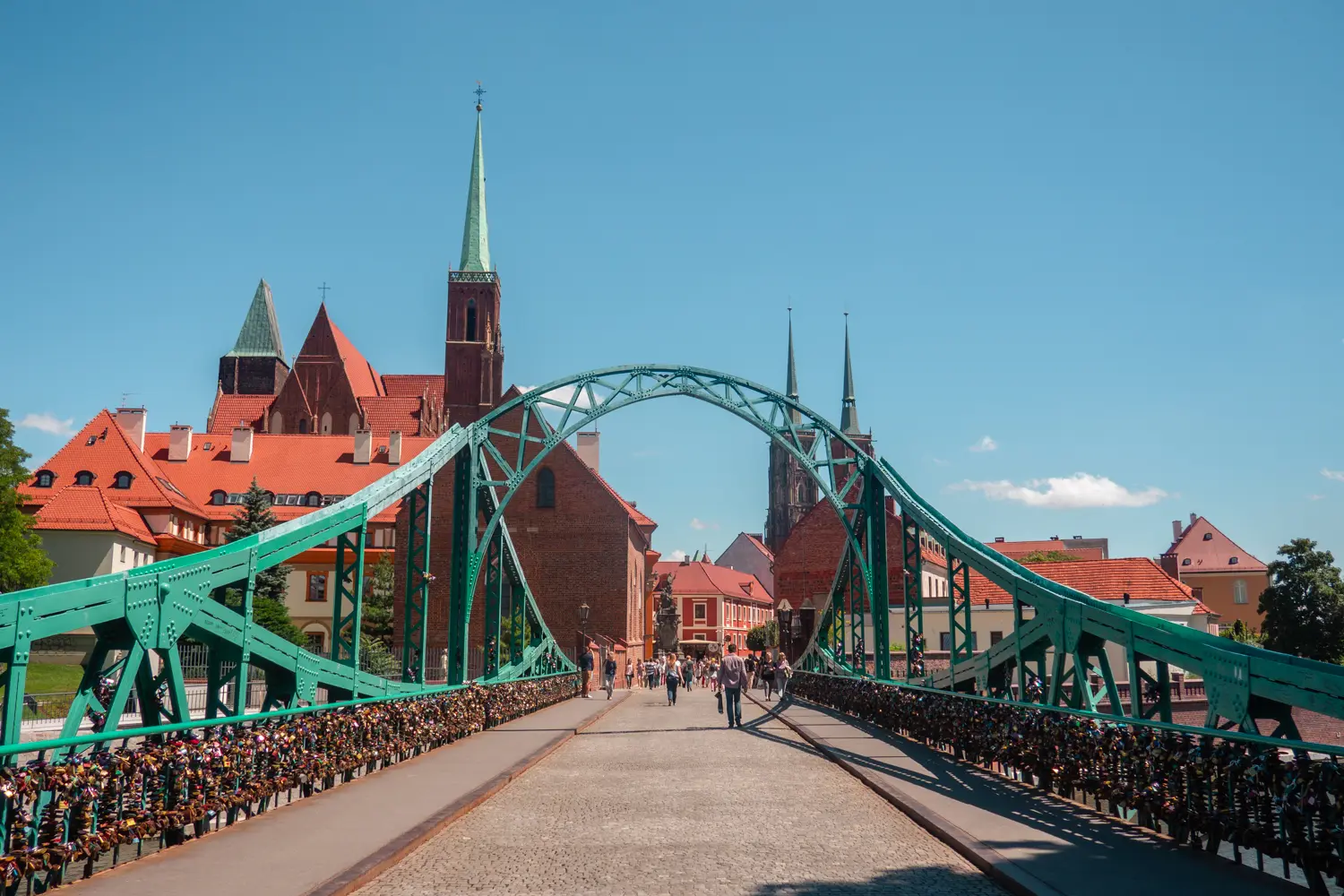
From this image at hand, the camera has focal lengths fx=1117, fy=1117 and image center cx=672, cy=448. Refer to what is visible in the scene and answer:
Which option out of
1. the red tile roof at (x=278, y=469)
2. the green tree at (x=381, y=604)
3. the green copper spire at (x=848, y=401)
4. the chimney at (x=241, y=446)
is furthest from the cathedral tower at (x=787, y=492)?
the green tree at (x=381, y=604)

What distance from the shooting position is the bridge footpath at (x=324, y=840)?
6887 mm

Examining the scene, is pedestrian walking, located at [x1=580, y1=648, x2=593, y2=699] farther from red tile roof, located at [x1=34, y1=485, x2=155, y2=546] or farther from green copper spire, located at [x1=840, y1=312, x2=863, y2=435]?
green copper spire, located at [x1=840, y1=312, x2=863, y2=435]

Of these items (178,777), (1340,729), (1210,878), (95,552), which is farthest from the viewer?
(95,552)

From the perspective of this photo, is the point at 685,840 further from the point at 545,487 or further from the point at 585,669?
the point at 545,487

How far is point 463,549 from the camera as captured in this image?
2164cm

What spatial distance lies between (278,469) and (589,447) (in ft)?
64.1

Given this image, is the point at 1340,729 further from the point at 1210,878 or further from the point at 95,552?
the point at 95,552

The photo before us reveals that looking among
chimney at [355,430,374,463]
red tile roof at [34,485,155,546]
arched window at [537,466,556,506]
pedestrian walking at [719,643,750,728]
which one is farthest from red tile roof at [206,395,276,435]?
pedestrian walking at [719,643,750,728]

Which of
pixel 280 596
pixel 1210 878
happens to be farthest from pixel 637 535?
pixel 1210 878

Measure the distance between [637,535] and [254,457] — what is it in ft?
80.4

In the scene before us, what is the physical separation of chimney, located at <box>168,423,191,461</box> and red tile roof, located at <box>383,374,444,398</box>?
2906 cm

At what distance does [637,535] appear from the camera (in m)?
59.1

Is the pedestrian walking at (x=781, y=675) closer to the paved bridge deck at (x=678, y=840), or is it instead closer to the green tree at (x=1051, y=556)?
the paved bridge deck at (x=678, y=840)

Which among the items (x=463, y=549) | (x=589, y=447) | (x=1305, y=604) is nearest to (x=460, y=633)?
(x=463, y=549)
